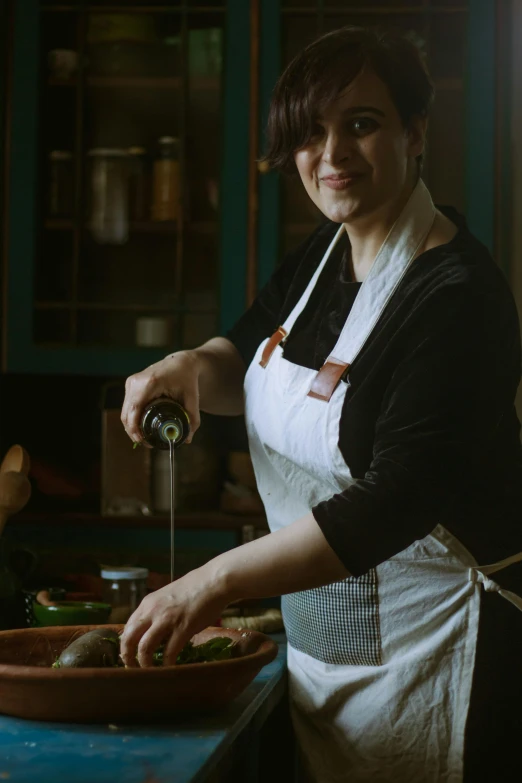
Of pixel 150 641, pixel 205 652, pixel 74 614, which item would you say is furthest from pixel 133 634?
pixel 74 614

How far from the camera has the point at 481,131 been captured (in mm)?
2266

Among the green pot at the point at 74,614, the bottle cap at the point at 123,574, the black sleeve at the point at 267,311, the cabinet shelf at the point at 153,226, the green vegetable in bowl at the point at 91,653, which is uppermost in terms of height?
the cabinet shelf at the point at 153,226

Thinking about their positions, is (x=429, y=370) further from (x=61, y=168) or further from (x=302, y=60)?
(x=61, y=168)

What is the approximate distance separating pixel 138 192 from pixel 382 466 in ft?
5.24

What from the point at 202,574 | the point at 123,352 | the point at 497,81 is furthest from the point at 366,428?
the point at 497,81

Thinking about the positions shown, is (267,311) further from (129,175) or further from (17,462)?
(129,175)

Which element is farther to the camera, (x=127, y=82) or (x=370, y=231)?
(x=127, y=82)

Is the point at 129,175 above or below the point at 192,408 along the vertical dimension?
above

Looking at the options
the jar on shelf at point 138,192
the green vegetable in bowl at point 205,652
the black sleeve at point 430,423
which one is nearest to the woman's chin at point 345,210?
the black sleeve at point 430,423

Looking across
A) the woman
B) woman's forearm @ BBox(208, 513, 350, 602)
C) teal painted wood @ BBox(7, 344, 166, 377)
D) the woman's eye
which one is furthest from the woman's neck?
teal painted wood @ BBox(7, 344, 166, 377)

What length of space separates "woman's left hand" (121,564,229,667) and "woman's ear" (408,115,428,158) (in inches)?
26.5

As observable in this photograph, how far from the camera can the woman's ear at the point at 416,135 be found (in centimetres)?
130

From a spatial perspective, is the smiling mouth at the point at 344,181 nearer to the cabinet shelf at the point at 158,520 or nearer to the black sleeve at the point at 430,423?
the black sleeve at the point at 430,423

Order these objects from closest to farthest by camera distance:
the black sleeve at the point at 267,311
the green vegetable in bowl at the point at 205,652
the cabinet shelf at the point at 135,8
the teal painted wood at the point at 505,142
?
the green vegetable in bowl at the point at 205,652 < the black sleeve at the point at 267,311 < the teal painted wood at the point at 505,142 < the cabinet shelf at the point at 135,8
